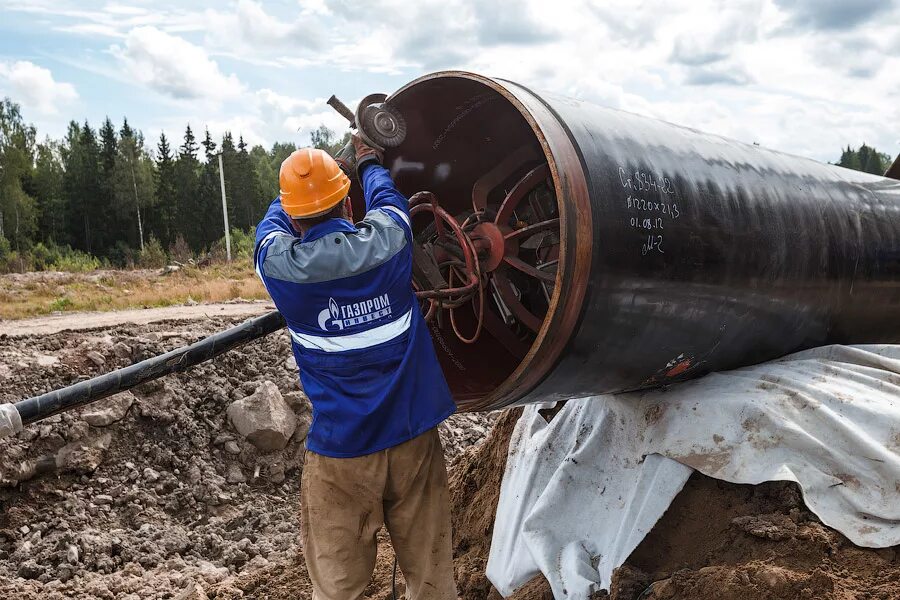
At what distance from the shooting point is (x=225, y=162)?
1950 inches

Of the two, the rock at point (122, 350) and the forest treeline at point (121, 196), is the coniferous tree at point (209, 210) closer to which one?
the forest treeline at point (121, 196)

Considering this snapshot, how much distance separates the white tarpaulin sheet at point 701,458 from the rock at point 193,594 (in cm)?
163

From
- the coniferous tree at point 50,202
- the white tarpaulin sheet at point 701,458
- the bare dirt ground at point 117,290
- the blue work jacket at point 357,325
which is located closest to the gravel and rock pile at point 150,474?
the white tarpaulin sheet at point 701,458

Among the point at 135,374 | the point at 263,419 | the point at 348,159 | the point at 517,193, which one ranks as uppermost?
the point at 348,159

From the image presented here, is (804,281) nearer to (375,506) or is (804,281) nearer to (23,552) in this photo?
(375,506)

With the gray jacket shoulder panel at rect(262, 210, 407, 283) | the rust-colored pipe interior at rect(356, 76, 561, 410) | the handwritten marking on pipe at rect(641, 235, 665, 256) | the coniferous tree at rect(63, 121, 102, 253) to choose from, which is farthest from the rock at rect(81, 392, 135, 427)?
the coniferous tree at rect(63, 121, 102, 253)

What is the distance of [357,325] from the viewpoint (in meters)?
2.70

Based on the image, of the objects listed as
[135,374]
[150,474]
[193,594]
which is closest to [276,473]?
[150,474]

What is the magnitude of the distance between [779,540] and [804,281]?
1.16 metres

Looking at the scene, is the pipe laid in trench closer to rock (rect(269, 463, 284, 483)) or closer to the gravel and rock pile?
the gravel and rock pile

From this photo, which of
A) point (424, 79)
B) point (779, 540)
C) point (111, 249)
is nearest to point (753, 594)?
point (779, 540)

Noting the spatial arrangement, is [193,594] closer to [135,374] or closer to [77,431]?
[135,374]

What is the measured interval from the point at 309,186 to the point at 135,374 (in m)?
1.53

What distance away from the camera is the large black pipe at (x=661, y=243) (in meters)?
2.62
